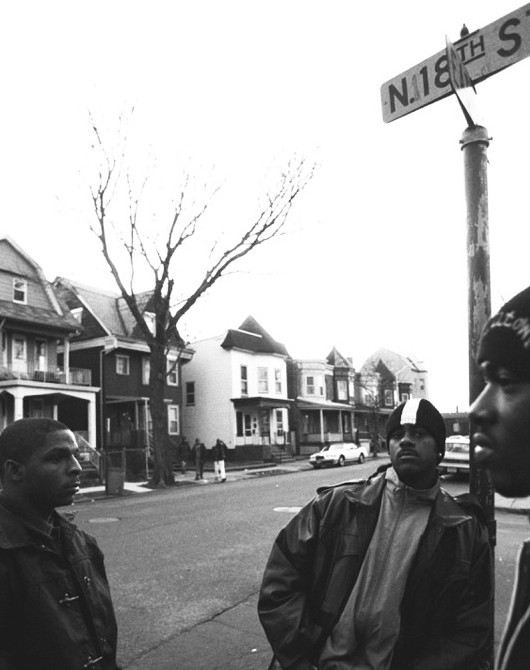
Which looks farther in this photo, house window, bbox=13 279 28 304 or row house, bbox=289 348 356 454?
row house, bbox=289 348 356 454

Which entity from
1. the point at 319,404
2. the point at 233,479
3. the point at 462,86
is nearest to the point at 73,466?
the point at 462,86

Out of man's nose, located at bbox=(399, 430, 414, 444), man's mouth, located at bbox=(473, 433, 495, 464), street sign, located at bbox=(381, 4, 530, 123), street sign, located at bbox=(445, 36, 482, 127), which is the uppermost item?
street sign, located at bbox=(381, 4, 530, 123)

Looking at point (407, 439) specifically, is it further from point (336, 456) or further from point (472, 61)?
point (336, 456)

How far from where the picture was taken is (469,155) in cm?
301

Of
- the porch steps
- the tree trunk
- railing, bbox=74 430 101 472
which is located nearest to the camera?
the tree trunk

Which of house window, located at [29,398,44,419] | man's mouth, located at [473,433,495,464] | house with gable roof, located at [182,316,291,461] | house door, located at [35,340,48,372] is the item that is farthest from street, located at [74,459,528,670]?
house with gable roof, located at [182,316,291,461]

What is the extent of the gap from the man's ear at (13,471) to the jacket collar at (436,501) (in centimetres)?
140

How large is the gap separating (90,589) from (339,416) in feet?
161

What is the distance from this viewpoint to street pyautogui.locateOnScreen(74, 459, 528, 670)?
17.9 feet

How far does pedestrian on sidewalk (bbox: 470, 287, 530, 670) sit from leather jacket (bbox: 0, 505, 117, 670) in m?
1.71

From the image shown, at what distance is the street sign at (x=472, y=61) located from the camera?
2967 mm

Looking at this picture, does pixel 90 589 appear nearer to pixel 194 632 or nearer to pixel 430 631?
pixel 430 631

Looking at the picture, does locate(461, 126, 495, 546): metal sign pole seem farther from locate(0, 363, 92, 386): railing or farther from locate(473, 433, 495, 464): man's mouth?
locate(0, 363, 92, 386): railing

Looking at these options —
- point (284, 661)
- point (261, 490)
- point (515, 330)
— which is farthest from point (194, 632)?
point (261, 490)
